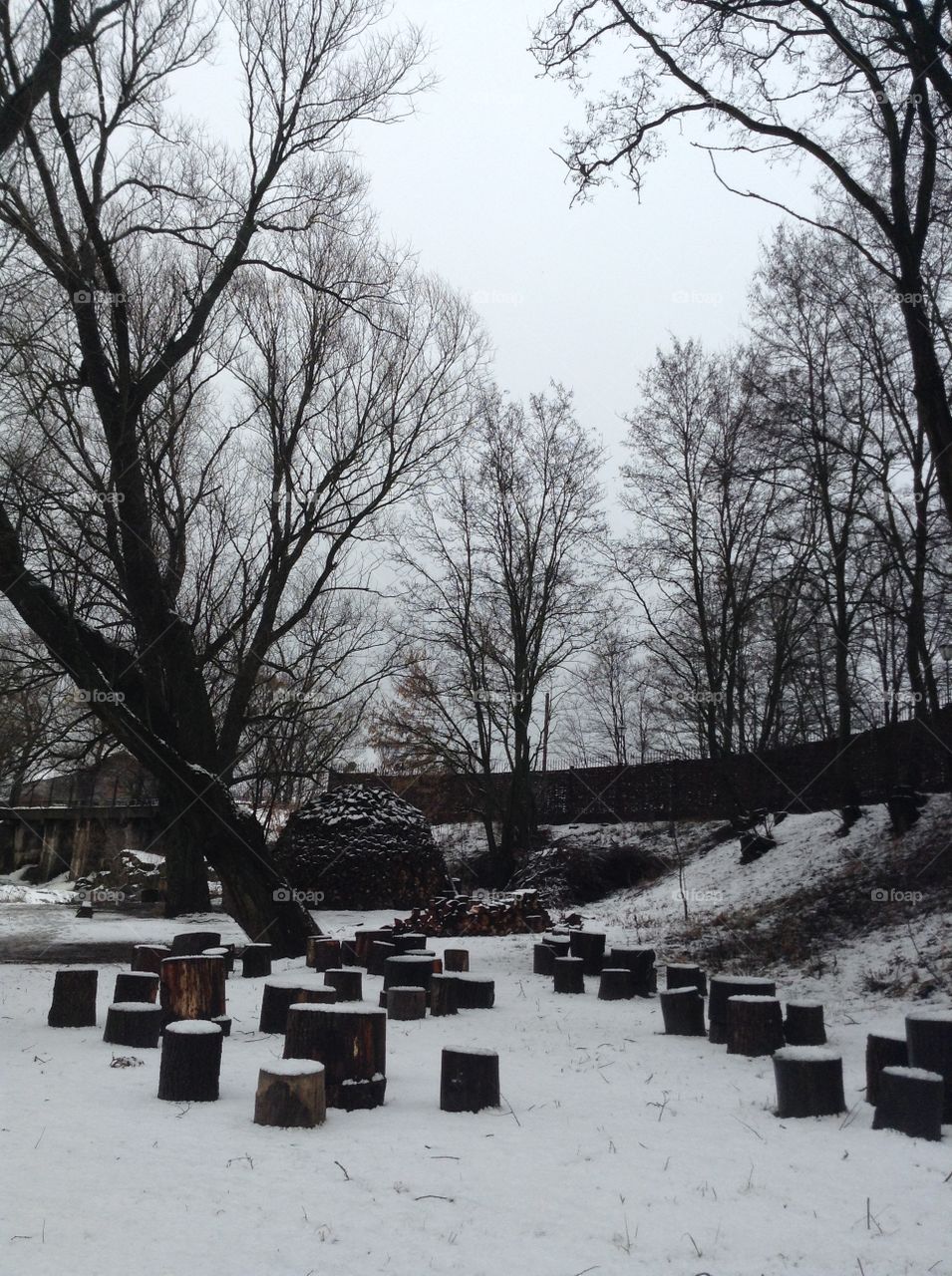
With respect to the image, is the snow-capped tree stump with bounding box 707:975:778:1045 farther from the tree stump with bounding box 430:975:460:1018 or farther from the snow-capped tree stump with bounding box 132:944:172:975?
the snow-capped tree stump with bounding box 132:944:172:975

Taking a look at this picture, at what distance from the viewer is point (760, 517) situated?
1662 cm

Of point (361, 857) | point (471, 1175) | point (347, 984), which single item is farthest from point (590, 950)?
point (361, 857)

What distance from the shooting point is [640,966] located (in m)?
8.91

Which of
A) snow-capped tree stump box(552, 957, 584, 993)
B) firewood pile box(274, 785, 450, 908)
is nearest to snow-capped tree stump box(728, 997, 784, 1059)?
snow-capped tree stump box(552, 957, 584, 993)

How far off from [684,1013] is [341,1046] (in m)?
3.07

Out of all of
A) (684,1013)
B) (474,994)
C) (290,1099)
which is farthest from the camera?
(474,994)

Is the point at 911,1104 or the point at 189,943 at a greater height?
the point at 189,943

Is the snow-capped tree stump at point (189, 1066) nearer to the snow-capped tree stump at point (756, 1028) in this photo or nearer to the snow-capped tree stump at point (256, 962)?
the snow-capped tree stump at point (756, 1028)

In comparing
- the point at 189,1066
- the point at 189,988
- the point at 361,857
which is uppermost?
the point at 361,857

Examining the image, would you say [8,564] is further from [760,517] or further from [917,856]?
[760,517]

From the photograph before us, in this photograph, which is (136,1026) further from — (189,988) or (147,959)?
(147,959)

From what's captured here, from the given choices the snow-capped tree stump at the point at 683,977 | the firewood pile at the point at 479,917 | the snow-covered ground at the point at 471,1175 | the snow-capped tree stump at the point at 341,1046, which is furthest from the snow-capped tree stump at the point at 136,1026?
the firewood pile at the point at 479,917

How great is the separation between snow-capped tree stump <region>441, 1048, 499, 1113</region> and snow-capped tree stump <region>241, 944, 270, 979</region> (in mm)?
4852

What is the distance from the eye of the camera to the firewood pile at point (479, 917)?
13.6 meters
